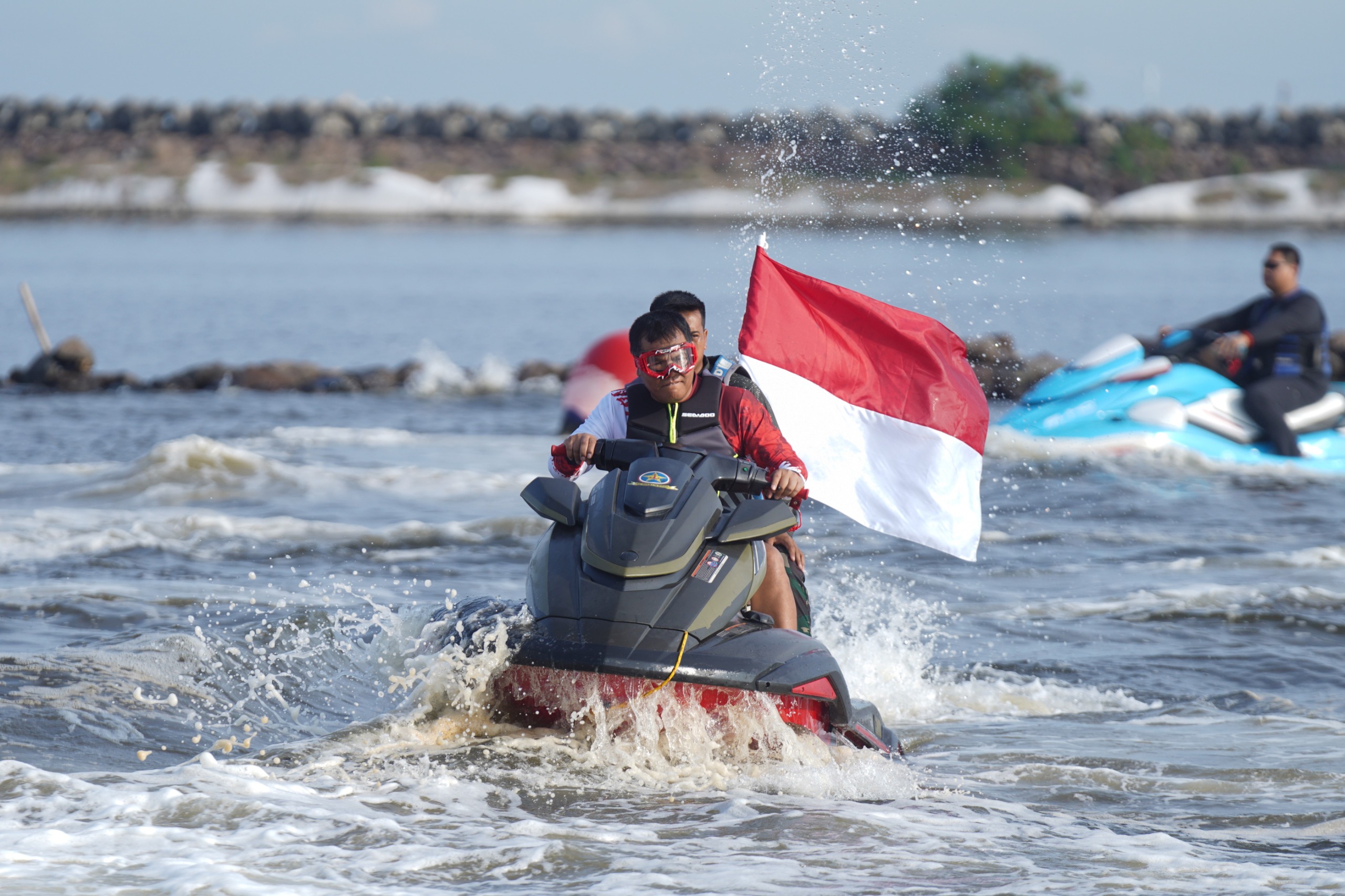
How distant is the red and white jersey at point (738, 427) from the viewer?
5996mm

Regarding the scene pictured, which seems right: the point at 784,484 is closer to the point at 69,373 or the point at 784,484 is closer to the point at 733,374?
the point at 733,374

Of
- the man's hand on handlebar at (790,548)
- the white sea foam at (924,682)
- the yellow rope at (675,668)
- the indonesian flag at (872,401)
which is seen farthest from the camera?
the white sea foam at (924,682)

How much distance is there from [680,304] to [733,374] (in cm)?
48

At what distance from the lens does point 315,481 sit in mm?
12867

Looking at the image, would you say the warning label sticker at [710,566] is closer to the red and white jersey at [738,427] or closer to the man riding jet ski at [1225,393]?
the red and white jersey at [738,427]

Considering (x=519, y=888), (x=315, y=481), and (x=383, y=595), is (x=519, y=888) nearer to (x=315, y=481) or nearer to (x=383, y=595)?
(x=383, y=595)

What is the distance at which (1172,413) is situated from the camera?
1323cm

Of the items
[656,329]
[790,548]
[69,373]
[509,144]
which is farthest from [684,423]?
[509,144]

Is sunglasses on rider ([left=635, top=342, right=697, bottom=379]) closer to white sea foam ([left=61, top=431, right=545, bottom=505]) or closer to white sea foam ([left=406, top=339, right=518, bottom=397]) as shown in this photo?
white sea foam ([left=61, top=431, right=545, bottom=505])

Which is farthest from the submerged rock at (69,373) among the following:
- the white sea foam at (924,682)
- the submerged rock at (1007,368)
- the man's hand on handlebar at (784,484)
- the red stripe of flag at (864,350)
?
the man's hand on handlebar at (784,484)

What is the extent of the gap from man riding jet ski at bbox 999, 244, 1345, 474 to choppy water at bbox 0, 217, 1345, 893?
0.31 m

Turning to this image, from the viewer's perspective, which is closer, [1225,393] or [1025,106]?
[1225,393]

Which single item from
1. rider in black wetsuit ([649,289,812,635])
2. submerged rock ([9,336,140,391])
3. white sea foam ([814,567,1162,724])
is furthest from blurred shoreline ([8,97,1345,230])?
rider in black wetsuit ([649,289,812,635])

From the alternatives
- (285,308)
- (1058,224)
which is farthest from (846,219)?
(1058,224)
